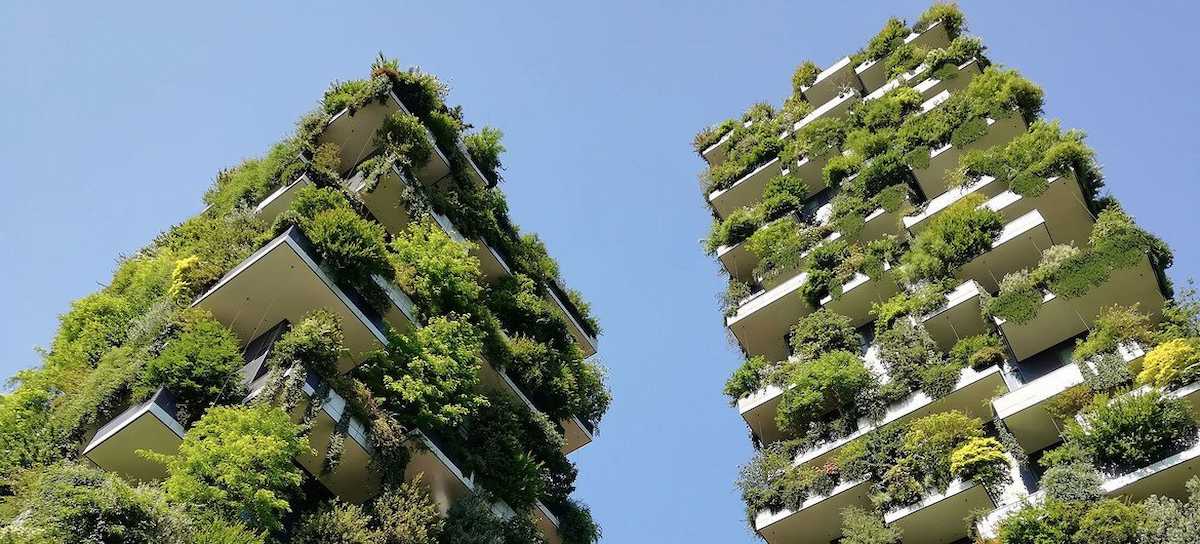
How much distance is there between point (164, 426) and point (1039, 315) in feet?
70.3

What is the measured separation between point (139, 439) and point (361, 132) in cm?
1376

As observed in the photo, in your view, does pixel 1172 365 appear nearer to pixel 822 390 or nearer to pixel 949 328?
pixel 949 328

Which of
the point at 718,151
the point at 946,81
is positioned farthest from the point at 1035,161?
the point at 718,151

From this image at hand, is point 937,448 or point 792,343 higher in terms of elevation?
Answer: point 792,343

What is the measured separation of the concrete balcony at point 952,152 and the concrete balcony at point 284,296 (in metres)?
19.9

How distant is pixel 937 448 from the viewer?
25.3 metres

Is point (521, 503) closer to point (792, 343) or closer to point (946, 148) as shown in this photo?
point (792, 343)

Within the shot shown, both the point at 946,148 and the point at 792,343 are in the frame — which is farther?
the point at 946,148

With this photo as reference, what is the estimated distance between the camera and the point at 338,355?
21.8 metres

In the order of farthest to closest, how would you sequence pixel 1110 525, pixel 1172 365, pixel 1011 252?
pixel 1011 252
pixel 1172 365
pixel 1110 525

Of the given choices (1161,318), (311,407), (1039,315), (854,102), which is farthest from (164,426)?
(854,102)

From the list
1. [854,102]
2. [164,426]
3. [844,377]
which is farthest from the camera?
[854,102]

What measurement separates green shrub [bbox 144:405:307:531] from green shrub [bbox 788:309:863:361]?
1696cm

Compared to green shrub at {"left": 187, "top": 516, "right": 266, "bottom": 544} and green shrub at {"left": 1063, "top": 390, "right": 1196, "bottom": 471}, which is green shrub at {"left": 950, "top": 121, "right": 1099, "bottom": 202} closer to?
green shrub at {"left": 1063, "top": 390, "right": 1196, "bottom": 471}
